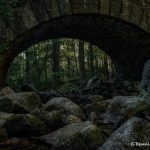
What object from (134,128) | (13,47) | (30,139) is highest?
(13,47)

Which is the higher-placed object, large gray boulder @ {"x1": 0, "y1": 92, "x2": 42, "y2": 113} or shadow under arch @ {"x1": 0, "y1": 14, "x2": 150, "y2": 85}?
shadow under arch @ {"x1": 0, "y1": 14, "x2": 150, "y2": 85}

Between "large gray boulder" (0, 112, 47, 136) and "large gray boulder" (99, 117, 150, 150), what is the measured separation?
5.40 ft

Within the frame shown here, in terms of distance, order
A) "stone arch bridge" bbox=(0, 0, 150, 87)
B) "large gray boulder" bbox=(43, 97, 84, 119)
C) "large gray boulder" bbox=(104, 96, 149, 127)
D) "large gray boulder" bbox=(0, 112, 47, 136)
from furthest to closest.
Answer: "stone arch bridge" bbox=(0, 0, 150, 87), "large gray boulder" bbox=(43, 97, 84, 119), "large gray boulder" bbox=(104, 96, 149, 127), "large gray boulder" bbox=(0, 112, 47, 136)

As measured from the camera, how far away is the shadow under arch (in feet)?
27.6

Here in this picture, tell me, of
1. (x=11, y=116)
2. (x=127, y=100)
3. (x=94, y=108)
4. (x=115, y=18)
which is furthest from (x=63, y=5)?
(x=11, y=116)

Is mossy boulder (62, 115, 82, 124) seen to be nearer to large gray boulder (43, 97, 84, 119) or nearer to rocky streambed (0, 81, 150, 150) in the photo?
rocky streambed (0, 81, 150, 150)

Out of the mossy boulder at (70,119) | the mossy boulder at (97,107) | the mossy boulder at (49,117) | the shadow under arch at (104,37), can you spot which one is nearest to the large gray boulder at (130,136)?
the mossy boulder at (49,117)

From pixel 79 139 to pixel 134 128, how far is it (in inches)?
37.5

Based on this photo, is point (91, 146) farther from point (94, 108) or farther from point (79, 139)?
point (94, 108)

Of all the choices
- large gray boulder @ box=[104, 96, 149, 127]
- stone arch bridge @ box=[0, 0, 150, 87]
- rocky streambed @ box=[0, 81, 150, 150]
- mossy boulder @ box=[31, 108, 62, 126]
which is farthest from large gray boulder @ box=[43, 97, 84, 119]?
stone arch bridge @ box=[0, 0, 150, 87]

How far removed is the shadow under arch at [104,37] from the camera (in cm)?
840

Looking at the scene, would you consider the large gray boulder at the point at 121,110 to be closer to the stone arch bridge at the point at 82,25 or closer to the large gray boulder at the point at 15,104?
the large gray boulder at the point at 15,104

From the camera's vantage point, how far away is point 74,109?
279 inches

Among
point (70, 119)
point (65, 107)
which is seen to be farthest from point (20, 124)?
point (65, 107)
